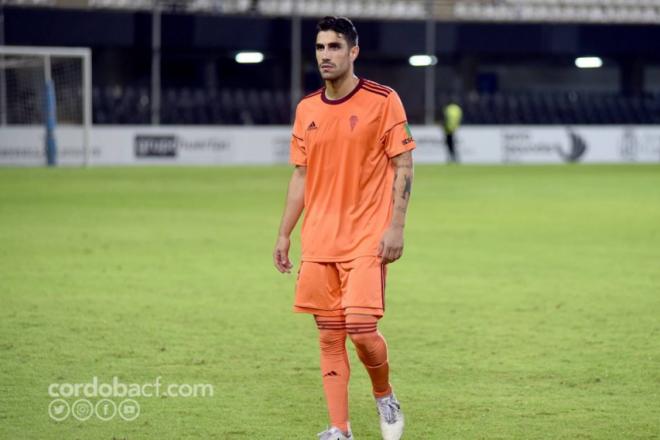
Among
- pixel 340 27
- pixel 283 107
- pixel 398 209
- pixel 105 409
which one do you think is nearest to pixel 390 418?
pixel 398 209

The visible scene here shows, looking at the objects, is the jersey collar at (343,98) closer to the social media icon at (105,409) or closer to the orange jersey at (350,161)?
the orange jersey at (350,161)

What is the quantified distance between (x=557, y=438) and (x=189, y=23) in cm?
3518

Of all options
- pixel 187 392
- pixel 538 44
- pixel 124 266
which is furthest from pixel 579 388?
pixel 538 44

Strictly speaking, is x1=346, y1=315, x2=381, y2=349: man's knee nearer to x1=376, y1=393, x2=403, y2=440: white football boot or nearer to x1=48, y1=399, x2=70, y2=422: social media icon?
x1=376, y1=393, x2=403, y2=440: white football boot

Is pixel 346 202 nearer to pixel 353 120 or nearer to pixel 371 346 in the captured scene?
pixel 353 120

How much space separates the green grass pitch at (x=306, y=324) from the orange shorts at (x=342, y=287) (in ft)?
2.35

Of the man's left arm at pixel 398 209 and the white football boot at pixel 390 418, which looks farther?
the white football boot at pixel 390 418

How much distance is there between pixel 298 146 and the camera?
5.64 m

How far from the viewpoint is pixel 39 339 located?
848 cm

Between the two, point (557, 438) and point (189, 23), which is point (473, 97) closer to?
point (189, 23)

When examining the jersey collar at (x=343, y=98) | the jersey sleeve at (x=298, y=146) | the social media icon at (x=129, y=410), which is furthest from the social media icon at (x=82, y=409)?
the jersey collar at (x=343, y=98)

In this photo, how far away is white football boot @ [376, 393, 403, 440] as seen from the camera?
5660mm

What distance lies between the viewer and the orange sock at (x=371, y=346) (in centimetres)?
543

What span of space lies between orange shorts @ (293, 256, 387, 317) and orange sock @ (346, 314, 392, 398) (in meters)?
0.04
